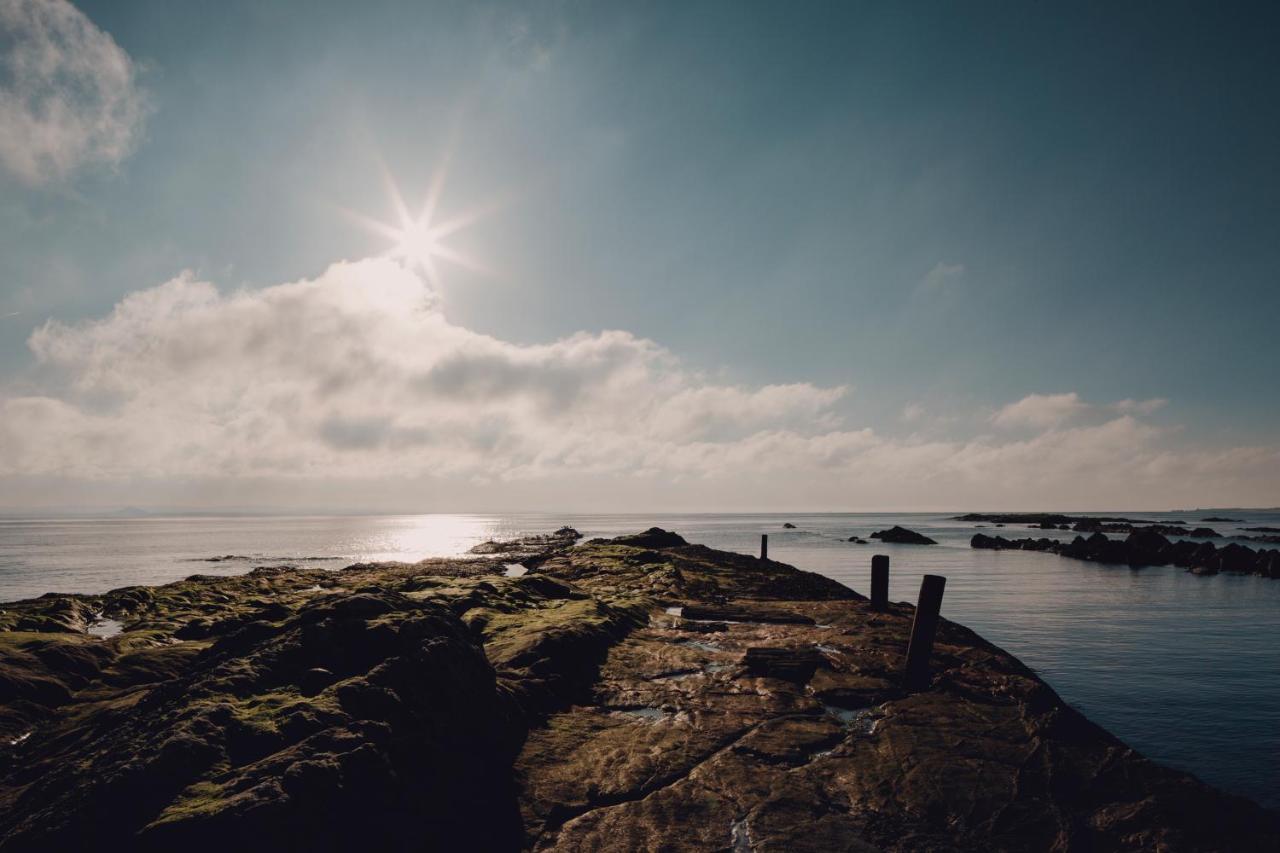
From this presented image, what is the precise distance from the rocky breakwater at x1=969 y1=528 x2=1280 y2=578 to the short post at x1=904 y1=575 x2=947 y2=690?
57.2 m

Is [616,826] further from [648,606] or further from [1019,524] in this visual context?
[1019,524]

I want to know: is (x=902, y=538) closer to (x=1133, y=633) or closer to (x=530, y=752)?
(x=1133, y=633)

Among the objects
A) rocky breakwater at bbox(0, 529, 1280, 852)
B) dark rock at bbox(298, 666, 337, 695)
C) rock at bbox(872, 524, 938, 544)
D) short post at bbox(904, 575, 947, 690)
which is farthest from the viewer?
rock at bbox(872, 524, 938, 544)

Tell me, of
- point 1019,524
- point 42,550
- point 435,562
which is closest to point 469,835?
point 435,562

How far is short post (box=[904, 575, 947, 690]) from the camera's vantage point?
1385cm

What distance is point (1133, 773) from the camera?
9.48 m

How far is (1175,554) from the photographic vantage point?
63031 mm

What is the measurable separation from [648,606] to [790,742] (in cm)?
1289

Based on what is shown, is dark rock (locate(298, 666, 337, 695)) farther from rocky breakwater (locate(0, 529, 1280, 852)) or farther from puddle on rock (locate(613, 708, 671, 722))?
puddle on rock (locate(613, 708, 671, 722))

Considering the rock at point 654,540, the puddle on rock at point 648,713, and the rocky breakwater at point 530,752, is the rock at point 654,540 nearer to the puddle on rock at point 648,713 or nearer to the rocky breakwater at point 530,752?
the rocky breakwater at point 530,752

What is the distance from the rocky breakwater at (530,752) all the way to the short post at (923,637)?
0.35 m

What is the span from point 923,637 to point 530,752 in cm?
921

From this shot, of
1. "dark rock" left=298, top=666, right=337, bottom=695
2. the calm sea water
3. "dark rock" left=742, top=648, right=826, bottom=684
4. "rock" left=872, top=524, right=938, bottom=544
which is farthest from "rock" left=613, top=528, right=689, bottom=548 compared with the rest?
"rock" left=872, top=524, right=938, bottom=544

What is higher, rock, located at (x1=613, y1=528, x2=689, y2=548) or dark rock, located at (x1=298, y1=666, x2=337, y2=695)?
dark rock, located at (x1=298, y1=666, x2=337, y2=695)
